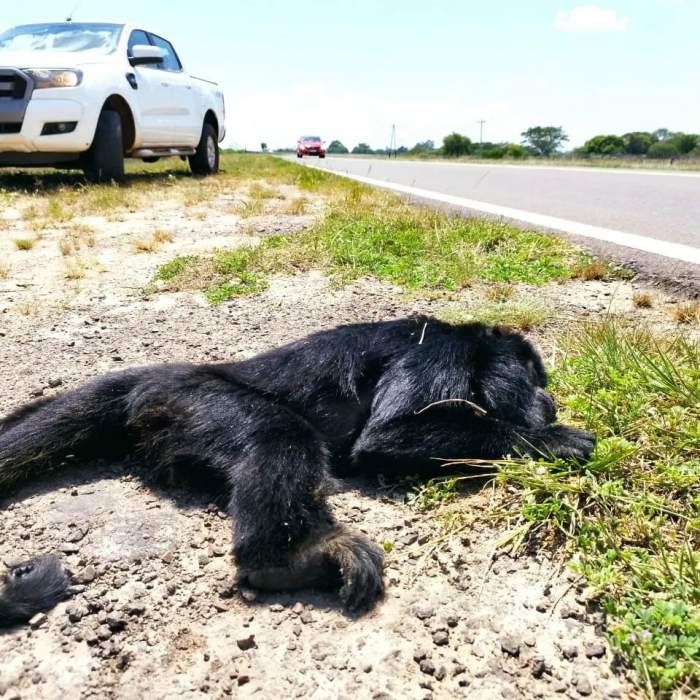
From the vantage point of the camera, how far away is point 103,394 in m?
2.77

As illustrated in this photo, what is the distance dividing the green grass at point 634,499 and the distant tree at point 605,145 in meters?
85.9

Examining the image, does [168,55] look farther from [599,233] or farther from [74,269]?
[599,233]

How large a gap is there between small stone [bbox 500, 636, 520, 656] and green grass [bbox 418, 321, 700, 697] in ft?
0.76

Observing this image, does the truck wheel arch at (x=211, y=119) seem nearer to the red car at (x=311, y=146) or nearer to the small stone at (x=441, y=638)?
the small stone at (x=441, y=638)

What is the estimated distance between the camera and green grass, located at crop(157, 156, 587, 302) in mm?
4816

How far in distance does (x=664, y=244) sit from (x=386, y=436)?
4030mm

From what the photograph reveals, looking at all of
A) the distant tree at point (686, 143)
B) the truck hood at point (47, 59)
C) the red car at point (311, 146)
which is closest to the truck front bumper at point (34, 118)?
the truck hood at point (47, 59)

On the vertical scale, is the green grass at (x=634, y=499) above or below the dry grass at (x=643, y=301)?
below

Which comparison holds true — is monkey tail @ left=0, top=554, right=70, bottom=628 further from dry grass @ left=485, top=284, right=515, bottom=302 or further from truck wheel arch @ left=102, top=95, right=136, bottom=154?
truck wheel arch @ left=102, top=95, right=136, bottom=154

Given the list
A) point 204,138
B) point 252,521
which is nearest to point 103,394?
point 252,521

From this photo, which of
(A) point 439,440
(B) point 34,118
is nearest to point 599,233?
(A) point 439,440

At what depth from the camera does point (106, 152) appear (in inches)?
367

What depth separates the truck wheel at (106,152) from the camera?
29.9 feet

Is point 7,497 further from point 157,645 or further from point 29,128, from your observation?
point 29,128
